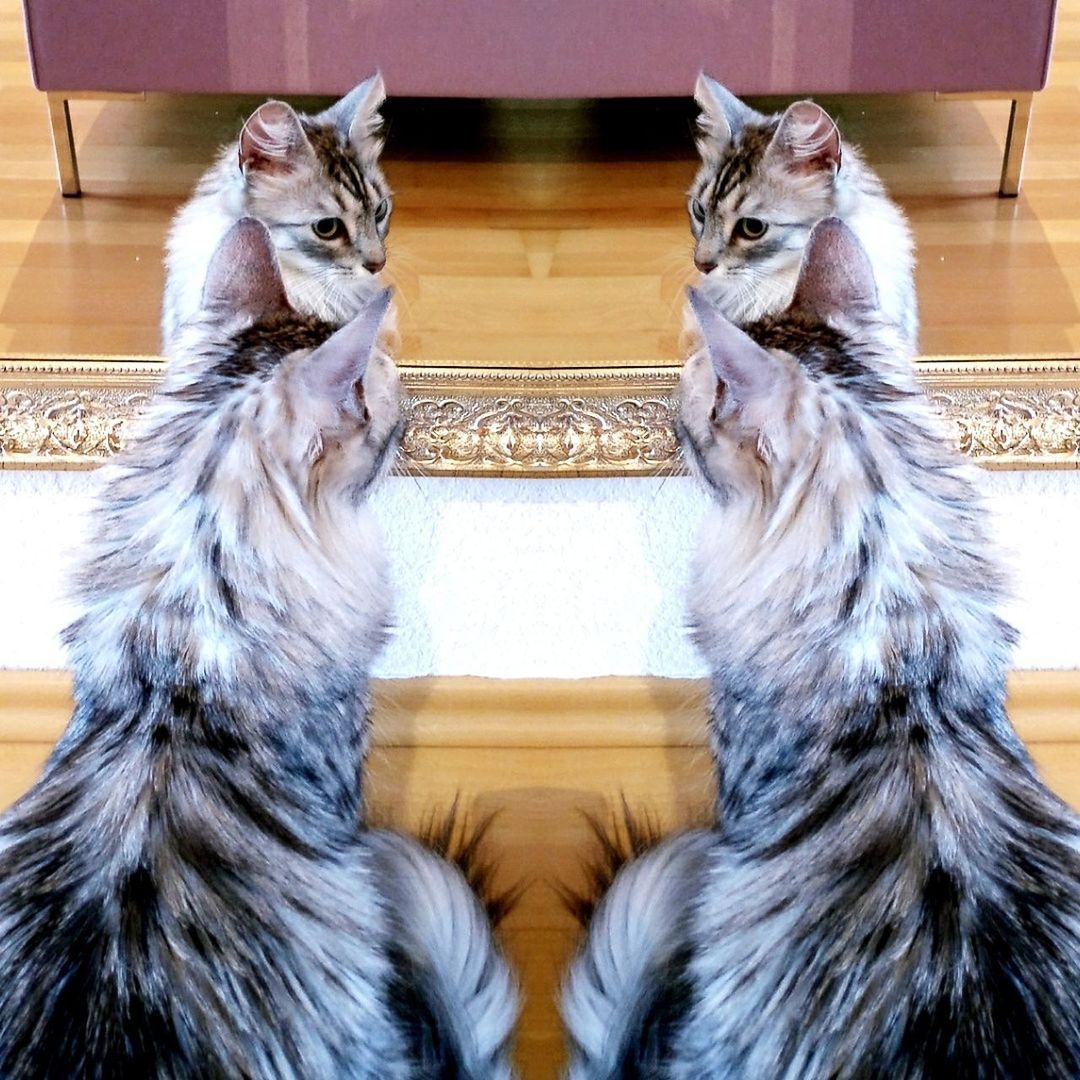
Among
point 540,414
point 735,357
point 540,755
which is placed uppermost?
point 735,357

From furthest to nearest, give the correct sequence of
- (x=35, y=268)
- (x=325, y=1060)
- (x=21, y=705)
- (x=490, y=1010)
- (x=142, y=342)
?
(x=35, y=268) < (x=142, y=342) < (x=21, y=705) < (x=490, y=1010) < (x=325, y=1060)

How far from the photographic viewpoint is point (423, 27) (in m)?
1.85

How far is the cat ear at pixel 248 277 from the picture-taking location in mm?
1130

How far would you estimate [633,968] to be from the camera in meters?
1.02

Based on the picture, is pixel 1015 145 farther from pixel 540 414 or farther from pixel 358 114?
pixel 358 114

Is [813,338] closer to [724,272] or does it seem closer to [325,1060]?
[724,272]

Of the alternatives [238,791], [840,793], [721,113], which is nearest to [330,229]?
[721,113]

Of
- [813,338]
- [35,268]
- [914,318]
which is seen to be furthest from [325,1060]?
[35,268]

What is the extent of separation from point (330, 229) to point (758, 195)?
51 centimetres

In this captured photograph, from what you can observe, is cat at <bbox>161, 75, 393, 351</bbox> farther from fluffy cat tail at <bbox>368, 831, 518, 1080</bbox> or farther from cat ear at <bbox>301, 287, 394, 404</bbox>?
Result: fluffy cat tail at <bbox>368, 831, 518, 1080</bbox>

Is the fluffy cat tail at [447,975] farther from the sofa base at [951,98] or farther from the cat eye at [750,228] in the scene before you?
the sofa base at [951,98]

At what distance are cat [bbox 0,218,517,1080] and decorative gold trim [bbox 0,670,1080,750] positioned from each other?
26cm

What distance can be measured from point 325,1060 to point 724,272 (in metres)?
1.05

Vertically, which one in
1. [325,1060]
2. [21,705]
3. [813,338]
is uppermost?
[813,338]
